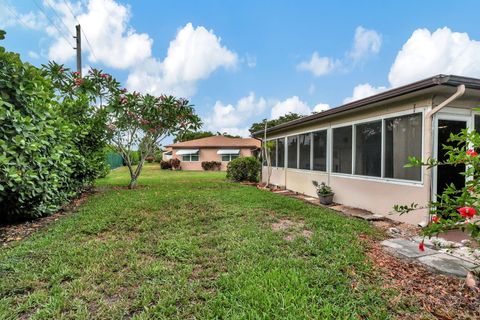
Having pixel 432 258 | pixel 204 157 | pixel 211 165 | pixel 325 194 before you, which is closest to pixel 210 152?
pixel 204 157

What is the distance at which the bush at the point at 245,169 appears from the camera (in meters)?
15.7

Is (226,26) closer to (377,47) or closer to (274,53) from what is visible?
(274,53)

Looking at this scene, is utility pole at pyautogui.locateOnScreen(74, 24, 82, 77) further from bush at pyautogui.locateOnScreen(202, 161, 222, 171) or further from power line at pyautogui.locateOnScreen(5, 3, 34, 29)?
bush at pyautogui.locateOnScreen(202, 161, 222, 171)

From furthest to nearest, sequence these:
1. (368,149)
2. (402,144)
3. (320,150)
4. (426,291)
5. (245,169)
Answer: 1. (245,169)
2. (320,150)
3. (368,149)
4. (402,144)
5. (426,291)

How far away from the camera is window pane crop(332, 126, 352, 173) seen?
26.4 ft

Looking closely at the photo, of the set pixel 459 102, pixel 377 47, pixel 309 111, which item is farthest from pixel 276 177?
pixel 309 111

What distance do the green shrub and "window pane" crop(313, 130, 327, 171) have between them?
25.7 feet

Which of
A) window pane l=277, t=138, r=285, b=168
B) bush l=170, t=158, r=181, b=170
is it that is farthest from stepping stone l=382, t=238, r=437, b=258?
bush l=170, t=158, r=181, b=170

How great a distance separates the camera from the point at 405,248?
425cm

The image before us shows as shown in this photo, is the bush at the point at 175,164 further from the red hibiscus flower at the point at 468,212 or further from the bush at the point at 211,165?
the red hibiscus flower at the point at 468,212

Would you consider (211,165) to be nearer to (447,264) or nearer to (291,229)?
(291,229)

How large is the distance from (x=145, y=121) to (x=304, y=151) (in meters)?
7.06

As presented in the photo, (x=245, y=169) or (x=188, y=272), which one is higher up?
(x=245, y=169)

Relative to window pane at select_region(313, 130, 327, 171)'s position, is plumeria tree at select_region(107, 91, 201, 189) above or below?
above
